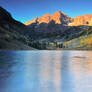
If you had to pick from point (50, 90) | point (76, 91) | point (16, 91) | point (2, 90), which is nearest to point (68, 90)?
point (76, 91)

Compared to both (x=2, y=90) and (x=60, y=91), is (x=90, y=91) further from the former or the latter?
(x=2, y=90)

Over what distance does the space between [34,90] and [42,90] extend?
0.93 m

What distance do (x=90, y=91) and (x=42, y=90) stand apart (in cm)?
550

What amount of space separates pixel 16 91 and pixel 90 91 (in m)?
8.41

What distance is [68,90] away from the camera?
16453 millimetres

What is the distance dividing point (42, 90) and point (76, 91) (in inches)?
154

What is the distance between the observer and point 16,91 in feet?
52.0

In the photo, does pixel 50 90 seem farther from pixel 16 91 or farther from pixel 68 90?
pixel 16 91

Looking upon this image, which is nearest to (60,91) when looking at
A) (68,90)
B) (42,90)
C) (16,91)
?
(68,90)

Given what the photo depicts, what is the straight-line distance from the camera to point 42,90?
53.7 feet

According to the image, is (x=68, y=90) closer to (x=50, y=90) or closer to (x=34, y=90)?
(x=50, y=90)

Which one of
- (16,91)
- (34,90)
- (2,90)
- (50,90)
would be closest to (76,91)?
(50,90)

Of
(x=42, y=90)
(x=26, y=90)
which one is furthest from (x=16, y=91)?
(x=42, y=90)

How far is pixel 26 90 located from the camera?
16.4 metres
